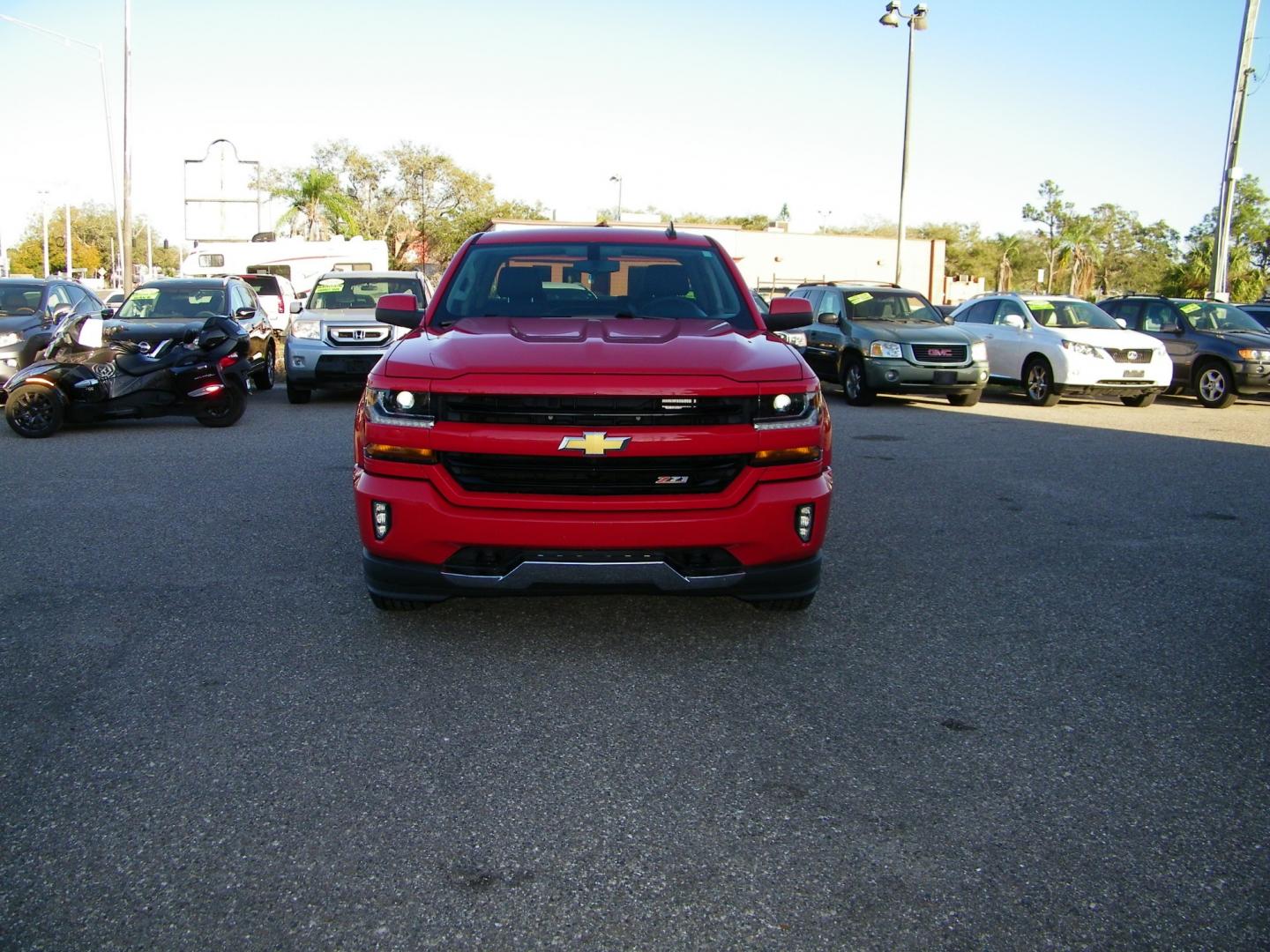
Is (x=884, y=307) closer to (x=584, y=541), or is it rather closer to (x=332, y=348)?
(x=332, y=348)

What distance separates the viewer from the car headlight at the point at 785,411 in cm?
439

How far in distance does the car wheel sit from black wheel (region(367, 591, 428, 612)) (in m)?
1.43

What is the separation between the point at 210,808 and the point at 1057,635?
359cm

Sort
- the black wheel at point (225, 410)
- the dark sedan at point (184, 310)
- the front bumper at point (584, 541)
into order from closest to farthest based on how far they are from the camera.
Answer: the front bumper at point (584, 541) < the black wheel at point (225, 410) < the dark sedan at point (184, 310)

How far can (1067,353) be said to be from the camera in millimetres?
15266

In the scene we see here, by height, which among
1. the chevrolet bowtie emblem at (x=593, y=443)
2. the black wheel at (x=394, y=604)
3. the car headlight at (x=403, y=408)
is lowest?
the black wheel at (x=394, y=604)

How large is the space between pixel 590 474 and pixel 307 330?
11468 millimetres

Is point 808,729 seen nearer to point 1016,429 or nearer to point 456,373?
point 456,373

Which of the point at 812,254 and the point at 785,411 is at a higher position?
the point at 812,254

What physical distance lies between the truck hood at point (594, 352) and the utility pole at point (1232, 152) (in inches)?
828

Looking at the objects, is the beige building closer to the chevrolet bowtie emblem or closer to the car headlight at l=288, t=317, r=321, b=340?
the car headlight at l=288, t=317, r=321, b=340

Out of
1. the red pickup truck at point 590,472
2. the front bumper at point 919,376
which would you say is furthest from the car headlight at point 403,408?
the front bumper at point 919,376

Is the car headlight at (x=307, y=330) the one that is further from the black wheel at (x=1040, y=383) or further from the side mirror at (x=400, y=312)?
the black wheel at (x=1040, y=383)

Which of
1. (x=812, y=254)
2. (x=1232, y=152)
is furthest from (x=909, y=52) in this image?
(x=812, y=254)
